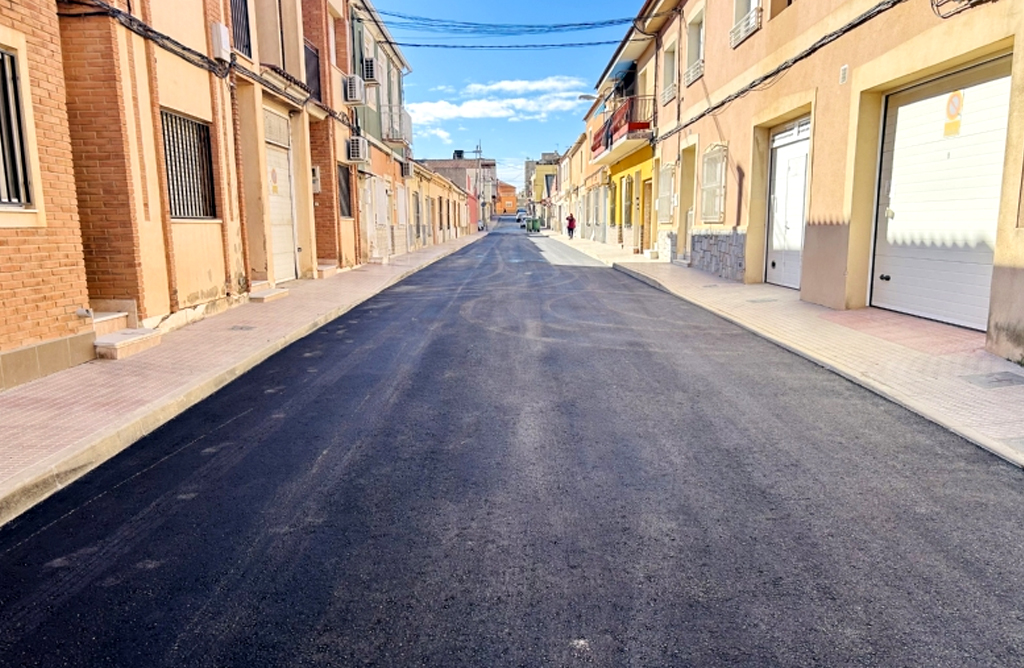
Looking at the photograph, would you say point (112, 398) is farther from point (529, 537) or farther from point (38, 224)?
point (529, 537)

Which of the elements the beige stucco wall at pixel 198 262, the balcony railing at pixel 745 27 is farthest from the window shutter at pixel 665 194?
the beige stucco wall at pixel 198 262

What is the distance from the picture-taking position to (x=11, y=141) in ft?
18.5

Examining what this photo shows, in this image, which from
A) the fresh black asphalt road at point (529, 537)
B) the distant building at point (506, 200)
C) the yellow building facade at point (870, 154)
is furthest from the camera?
the distant building at point (506, 200)

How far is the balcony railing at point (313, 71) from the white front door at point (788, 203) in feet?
34.7

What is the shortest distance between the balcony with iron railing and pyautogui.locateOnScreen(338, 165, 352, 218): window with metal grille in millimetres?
9444

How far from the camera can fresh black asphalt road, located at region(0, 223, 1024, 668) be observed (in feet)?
7.42

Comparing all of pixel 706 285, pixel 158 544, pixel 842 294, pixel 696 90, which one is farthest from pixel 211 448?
pixel 696 90

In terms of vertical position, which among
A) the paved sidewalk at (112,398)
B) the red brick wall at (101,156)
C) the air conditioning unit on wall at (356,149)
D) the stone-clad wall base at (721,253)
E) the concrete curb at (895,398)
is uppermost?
the air conditioning unit on wall at (356,149)

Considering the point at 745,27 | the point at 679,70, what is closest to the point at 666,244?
the point at 679,70

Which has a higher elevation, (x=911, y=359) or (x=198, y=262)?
(x=198, y=262)

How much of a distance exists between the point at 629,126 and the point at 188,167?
1549 cm

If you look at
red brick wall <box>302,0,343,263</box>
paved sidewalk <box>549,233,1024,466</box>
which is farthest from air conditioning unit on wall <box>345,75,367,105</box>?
paved sidewalk <box>549,233,1024,466</box>

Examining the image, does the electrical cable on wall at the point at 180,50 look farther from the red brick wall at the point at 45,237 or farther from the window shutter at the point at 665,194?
the window shutter at the point at 665,194

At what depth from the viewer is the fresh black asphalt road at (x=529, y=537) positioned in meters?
2.26
